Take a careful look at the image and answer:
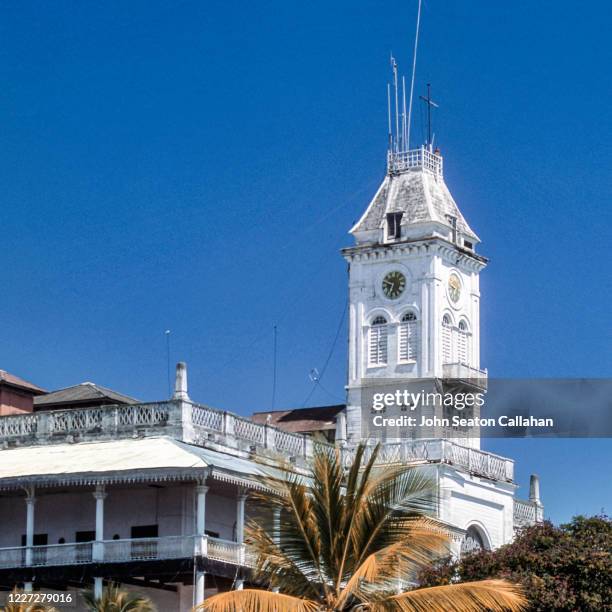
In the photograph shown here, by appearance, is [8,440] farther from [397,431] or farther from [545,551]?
[397,431]

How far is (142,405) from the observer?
48.8 meters

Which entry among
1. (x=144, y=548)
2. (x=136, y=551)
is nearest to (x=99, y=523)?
(x=136, y=551)

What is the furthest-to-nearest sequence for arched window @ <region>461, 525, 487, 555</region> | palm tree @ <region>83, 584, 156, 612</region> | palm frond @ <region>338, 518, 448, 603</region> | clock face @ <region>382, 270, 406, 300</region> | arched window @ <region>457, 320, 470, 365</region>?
clock face @ <region>382, 270, 406, 300</region>
arched window @ <region>457, 320, 470, 365</region>
arched window @ <region>461, 525, 487, 555</region>
palm tree @ <region>83, 584, 156, 612</region>
palm frond @ <region>338, 518, 448, 603</region>

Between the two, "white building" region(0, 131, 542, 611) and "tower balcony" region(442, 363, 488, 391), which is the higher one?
"tower balcony" region(442, 363, 488, 391)

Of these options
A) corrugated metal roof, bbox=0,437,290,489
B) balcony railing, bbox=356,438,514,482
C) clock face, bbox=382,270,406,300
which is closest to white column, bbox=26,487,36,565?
corrugated metal roof, bbox=0,437,290,489

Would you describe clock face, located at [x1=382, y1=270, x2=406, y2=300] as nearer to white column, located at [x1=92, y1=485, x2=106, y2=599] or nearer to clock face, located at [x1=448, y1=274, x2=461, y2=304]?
clock face, located at [x1=448, y1=274, x2=461, y2=304]

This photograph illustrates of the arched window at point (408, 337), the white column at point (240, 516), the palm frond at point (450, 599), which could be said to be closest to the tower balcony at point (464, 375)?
the arched window at point (408, 337)

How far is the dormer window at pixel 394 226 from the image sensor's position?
83250mm

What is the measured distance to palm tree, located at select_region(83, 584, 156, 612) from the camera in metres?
39.3

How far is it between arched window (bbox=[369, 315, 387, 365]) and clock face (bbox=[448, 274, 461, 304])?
11.2 feet

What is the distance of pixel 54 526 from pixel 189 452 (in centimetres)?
618

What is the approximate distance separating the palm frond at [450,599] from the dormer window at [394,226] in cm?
5402

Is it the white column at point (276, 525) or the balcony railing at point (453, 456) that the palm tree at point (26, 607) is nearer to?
the white column at point (276, 525)

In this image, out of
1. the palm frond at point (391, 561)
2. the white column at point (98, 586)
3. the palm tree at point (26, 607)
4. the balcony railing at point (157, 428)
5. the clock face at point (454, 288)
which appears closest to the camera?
the palm frond at point (391, 561)
